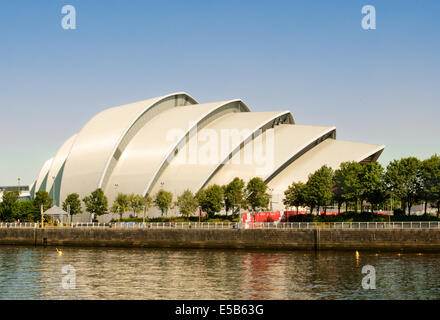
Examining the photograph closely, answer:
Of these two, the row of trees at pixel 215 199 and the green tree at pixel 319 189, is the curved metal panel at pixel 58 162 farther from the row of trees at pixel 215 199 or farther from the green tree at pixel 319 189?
the green tree at pixel 319 189

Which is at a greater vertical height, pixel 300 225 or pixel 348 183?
pixel 348 183

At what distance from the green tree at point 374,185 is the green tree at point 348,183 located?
794mm

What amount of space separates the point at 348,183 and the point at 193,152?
22.8 metres

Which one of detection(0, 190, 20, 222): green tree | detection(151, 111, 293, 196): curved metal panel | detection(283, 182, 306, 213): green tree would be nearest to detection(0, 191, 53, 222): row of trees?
detection(0, 190, 20, 222): green tree

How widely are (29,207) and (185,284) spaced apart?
5638 cm

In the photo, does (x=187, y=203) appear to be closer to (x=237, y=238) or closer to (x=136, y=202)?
(x=136, y=202)

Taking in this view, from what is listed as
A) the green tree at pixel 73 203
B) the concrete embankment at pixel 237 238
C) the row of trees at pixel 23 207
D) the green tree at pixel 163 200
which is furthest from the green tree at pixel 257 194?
the row of trees at pixel 23 207

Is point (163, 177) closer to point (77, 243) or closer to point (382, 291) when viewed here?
point (77, 243)

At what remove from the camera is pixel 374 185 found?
211 ft

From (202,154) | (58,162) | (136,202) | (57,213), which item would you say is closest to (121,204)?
A: (136,202)

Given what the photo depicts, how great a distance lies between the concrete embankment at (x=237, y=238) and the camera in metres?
49.1

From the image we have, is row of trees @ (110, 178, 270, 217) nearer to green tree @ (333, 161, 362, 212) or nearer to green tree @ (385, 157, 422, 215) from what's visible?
green tree @ (333, 161, 362, 212)

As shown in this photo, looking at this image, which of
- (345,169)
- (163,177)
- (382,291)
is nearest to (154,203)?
(163,177)

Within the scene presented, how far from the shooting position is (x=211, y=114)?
84.1m
